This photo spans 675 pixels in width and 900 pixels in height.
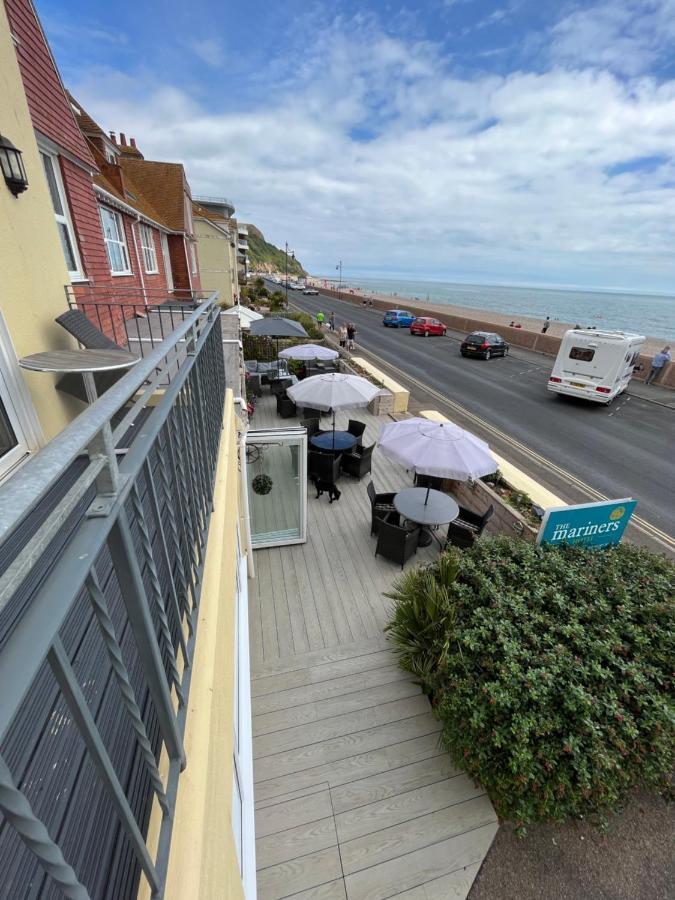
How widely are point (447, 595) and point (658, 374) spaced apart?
73.2ft

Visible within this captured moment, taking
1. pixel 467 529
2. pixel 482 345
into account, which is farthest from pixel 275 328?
pixel 482 345

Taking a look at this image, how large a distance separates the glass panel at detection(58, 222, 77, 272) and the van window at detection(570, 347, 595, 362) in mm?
17544

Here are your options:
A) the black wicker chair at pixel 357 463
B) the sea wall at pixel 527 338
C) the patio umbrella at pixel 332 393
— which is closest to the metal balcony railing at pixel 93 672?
the patio umbrella at pixel 332 393

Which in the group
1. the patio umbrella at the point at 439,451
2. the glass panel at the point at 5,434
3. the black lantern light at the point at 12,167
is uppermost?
the black lantern light at the point at 12,167

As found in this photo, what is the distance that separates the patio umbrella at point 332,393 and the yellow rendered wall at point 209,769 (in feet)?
18.0

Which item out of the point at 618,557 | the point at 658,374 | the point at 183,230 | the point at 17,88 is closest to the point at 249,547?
the point at 618,557

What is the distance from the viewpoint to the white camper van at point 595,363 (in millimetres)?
15625

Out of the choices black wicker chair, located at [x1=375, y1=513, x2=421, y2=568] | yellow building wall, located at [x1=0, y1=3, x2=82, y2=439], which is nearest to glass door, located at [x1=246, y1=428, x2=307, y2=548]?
black wicker chair, located at [x1=375, y1=513, x2=421, y2=568]

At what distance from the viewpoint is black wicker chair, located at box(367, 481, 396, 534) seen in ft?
23.7

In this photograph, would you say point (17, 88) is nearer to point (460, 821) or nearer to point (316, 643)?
point (316, 643)

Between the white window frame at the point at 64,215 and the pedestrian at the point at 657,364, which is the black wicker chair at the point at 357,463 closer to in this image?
the white window frame at the point at 64,215

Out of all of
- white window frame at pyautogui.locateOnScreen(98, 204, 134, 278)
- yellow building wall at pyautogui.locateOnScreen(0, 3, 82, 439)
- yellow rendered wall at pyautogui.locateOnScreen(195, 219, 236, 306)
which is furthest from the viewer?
yellow rendered wall at pyautogui.locateOnScreen(195, 219, 236, 306)

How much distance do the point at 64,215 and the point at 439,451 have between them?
7583 mm

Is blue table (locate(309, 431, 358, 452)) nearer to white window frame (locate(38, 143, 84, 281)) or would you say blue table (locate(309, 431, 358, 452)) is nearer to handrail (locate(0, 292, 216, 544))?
white window frame (locate(38, 143, 84, 281))
